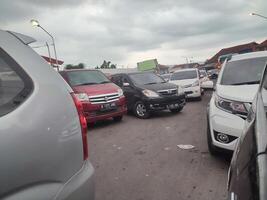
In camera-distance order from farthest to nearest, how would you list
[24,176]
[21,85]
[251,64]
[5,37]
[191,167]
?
[251,64] < [191,167] < [5,37] < [21,85] < [24,176]

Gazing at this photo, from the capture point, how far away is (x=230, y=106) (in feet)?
14.6

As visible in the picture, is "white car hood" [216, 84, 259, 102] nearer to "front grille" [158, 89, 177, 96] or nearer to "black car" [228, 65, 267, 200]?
"black car" [228, 65, 267, 200]

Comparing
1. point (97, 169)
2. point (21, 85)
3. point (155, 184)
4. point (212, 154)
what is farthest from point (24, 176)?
point (212, 154)

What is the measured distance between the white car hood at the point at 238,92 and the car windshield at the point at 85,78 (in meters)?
4.91

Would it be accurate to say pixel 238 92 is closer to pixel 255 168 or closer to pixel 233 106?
pixel 233 106

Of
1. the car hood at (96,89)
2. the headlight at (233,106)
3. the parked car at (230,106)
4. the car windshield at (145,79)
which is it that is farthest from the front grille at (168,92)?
the headlight at (233,106)

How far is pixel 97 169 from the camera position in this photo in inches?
199

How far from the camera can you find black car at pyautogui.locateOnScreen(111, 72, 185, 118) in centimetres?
973

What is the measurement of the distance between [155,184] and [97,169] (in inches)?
47.9

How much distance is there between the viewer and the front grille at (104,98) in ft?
28.1

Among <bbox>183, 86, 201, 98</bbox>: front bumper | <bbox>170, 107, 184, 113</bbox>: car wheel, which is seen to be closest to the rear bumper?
<bbox>170, 107, 184, 113</bbox>: car wheel

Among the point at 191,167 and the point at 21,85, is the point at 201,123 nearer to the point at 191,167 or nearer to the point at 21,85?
the point at 191,167

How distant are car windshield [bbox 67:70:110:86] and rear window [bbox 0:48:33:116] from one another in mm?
7132

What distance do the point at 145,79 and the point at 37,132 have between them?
9208mm
